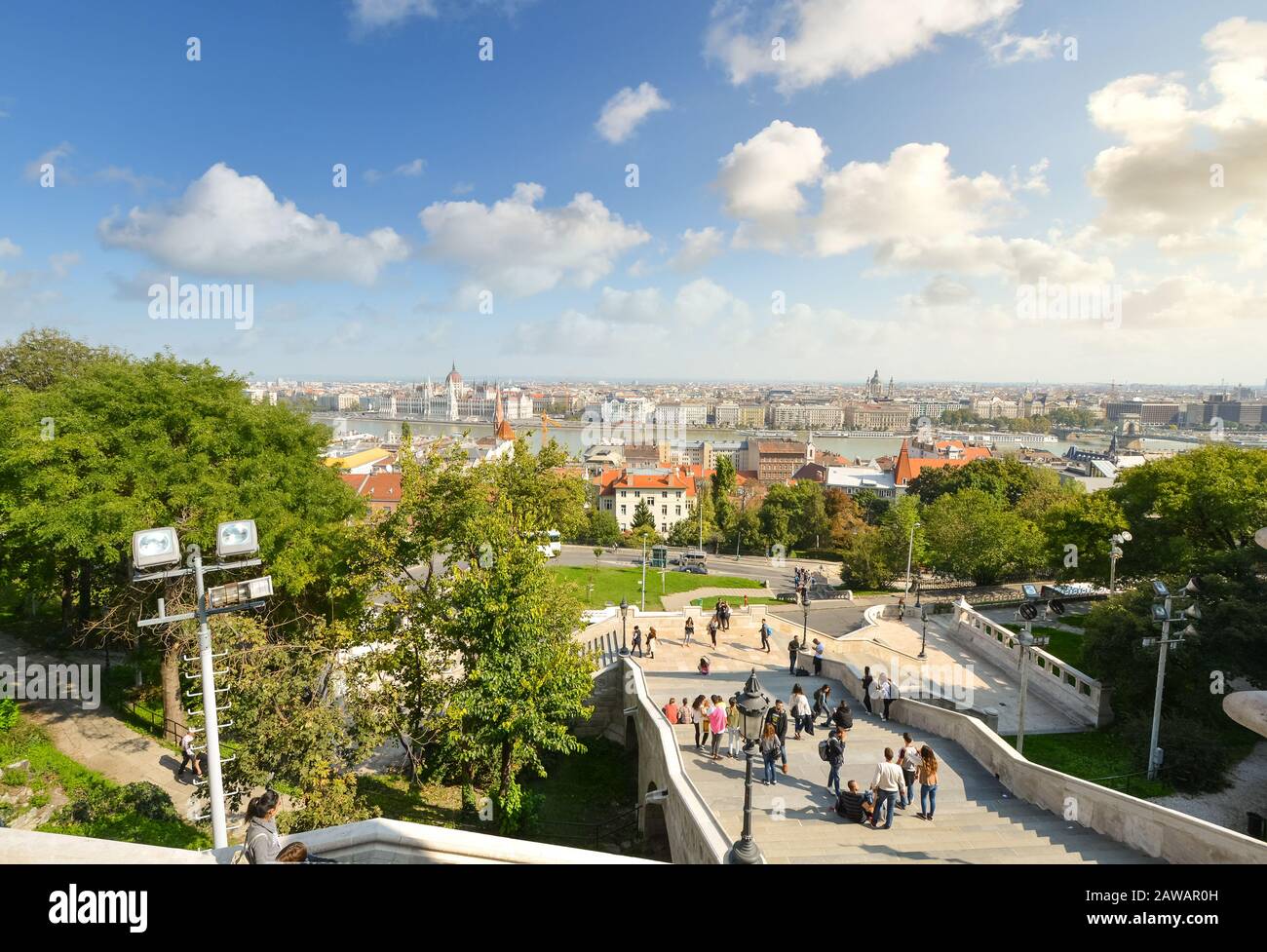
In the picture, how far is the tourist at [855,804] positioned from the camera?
27.9ft

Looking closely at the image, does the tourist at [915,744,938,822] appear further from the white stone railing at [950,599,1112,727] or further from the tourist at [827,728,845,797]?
the white stone railing at [950,599,1112,727]

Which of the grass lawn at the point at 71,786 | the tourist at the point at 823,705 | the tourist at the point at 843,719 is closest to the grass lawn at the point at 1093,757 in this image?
the tourist at the point at 823,705

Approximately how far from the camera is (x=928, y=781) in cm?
854

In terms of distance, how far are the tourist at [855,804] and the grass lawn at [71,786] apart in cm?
777

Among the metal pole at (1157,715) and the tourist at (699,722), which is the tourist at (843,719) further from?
the metal pole at (1157,715)

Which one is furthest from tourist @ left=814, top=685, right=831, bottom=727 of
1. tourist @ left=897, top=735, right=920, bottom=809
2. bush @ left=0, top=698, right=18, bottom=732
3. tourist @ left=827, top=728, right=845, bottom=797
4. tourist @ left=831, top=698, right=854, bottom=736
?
bush @ left=0, top=698, right=18, bottom=732

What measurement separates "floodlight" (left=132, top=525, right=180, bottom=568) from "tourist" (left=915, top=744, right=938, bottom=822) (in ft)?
27.8

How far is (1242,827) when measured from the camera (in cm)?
1002

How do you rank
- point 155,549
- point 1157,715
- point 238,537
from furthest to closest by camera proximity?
point 1157,715 → point 238,537 → point 155,549

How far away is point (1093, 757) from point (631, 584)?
19.5 meters

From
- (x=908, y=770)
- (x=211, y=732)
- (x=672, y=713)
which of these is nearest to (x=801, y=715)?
(x=672, y=713)

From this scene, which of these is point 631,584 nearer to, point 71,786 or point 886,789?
point 71,786
